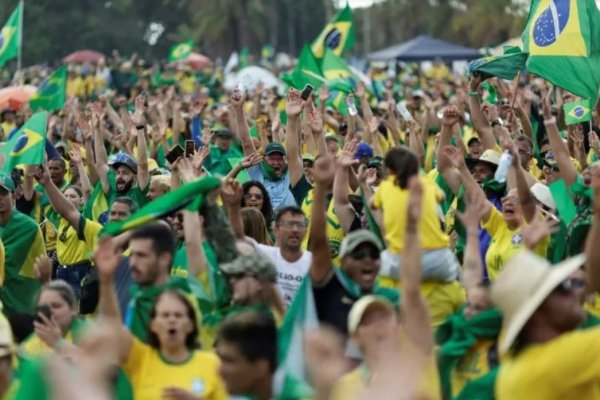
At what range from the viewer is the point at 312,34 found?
86.8 m

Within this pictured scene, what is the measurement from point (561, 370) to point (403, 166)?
9.99 ft

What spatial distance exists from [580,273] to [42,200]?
7.87 meters

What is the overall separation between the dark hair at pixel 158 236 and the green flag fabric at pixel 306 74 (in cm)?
942

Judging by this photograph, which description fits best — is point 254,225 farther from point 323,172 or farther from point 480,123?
point 480,123

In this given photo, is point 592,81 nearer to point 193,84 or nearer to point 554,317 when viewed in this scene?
point 554,317

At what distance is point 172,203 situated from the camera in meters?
7.77

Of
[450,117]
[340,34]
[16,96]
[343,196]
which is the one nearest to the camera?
[343,196]

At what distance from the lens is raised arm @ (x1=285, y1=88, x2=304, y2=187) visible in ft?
39.0

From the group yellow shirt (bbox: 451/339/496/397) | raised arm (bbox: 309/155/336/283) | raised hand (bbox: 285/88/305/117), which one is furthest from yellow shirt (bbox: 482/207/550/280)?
raised hand (bbox: 285/88/305/117)

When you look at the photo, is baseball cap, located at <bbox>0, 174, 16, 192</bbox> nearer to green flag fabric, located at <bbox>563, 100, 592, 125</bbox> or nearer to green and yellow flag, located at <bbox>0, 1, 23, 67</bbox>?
green flag fabric, located at <bbox>563, 100, 592, 125</bbox>

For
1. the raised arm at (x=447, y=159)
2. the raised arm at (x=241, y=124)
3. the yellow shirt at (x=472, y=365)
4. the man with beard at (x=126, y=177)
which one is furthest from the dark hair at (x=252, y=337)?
the raised arm at (x=241, y=124)

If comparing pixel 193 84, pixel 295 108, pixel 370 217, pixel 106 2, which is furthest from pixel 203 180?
pixel 106 2

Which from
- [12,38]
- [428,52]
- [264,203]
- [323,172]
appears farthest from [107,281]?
[428,52]

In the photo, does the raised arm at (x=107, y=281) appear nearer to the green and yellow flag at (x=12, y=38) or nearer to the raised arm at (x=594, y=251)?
the raised arm at (x=594, y=251)
